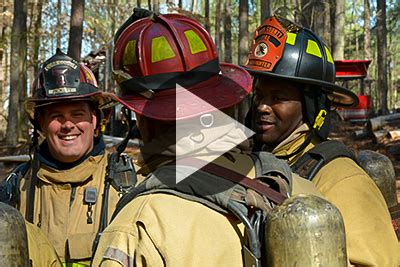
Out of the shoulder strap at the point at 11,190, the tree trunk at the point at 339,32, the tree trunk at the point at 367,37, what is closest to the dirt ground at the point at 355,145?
the tree trunk at the point at 339,32

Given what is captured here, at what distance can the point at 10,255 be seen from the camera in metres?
2.13

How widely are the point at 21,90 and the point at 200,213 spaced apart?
856 inches

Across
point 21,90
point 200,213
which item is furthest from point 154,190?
point 21,90

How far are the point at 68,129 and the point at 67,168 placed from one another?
0.71 feet

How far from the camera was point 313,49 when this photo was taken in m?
3.37

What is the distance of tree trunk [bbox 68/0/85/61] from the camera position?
12023 millimetres

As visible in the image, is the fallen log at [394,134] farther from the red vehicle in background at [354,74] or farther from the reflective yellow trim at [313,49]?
the reflective yellow trim at [313,49]

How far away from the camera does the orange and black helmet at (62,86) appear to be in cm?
356

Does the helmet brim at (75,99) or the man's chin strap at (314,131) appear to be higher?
the helmet brim at (75,99)

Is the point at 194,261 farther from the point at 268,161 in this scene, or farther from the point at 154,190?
the point at 268,161

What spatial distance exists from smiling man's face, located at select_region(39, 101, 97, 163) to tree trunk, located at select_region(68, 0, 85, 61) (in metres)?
8.46

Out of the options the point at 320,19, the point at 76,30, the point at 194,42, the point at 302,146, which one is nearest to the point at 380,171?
the point at 302,146

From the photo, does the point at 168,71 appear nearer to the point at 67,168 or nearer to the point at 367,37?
the point at 67,168

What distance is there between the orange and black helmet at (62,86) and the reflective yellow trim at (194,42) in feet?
4.93
